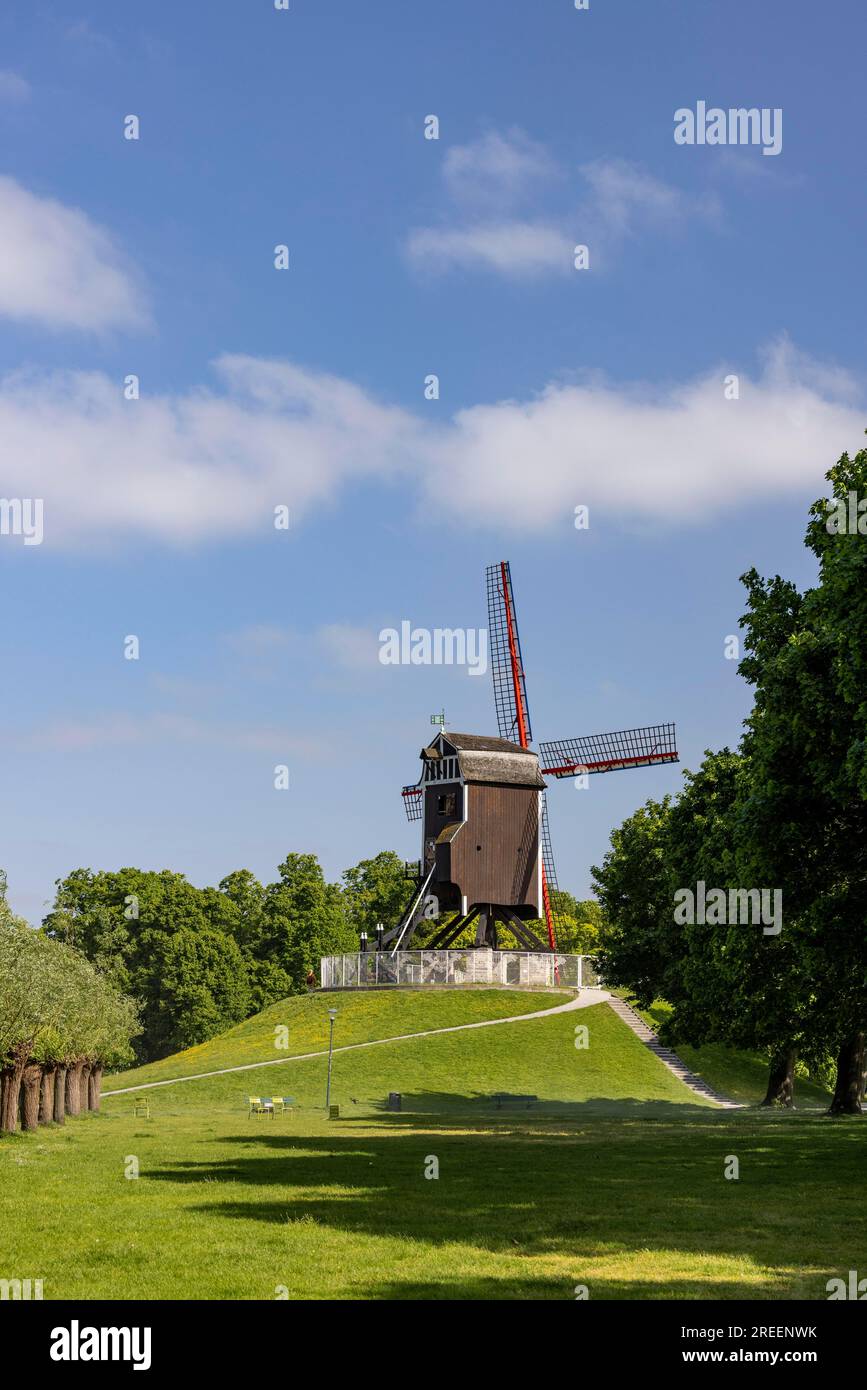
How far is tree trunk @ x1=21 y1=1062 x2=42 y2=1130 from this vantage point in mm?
44438

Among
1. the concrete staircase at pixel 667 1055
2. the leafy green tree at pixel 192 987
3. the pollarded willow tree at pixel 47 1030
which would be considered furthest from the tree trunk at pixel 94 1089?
the leafy green tree at pixel 192 987

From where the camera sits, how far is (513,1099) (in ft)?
205

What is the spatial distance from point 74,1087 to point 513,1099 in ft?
68.3

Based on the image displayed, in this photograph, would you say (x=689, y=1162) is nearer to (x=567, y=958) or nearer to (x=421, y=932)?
(x=567, y=958)

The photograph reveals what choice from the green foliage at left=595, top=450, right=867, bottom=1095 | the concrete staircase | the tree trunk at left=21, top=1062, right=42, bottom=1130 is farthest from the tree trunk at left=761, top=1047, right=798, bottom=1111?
the tree trunk at left=21, top=1062, right=42, bottom=1130

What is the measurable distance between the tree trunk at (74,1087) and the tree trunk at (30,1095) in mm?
7873

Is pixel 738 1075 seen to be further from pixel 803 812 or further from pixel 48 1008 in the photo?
pixel 803 812

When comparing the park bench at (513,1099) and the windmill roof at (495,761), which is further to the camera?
the windmill roof at (495,761)

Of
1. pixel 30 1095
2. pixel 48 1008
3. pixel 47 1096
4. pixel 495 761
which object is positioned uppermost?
pixel 495 761

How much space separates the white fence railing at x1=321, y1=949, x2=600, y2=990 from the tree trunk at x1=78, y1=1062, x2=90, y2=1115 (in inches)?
1204

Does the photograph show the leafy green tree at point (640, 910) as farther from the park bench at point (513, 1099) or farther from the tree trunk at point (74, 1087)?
the tree trunk at point (74, 1087)

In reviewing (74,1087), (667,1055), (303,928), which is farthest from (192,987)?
(74,1087)

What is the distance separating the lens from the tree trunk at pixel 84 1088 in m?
55.2
